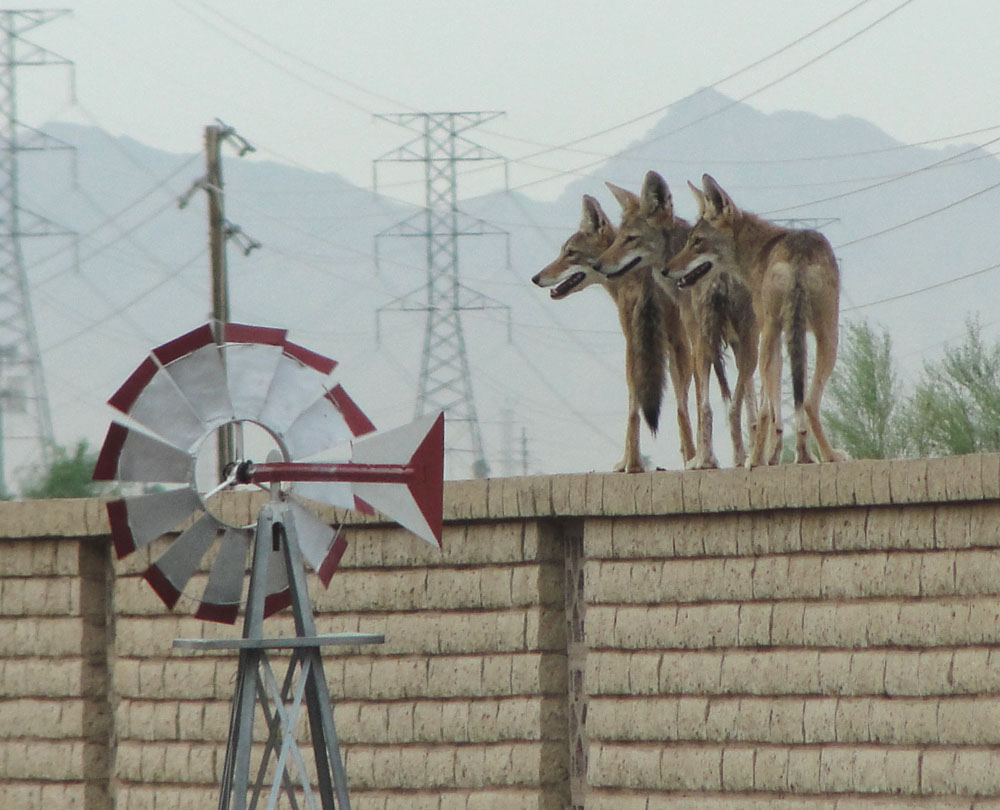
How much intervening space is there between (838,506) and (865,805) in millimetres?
1269

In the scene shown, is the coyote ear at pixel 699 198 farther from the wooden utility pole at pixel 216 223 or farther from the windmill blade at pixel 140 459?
the wooden utility pole at pixel 216 223

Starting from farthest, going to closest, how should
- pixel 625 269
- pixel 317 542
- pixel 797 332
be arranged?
pixel 625 269 → pixel 797 332 → pixel 317 542

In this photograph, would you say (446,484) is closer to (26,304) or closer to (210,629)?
(210,629)

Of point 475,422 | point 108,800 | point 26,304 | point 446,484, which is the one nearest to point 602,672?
point 446,484

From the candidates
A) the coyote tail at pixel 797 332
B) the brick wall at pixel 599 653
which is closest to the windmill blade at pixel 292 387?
the brick wall at pixel 599 653

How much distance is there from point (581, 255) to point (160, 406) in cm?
271

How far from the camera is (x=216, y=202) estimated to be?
64.6 feet

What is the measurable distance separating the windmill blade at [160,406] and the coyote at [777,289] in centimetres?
253

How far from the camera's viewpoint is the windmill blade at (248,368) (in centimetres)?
684

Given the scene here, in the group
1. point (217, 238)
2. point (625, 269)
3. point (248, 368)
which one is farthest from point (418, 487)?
point (217, 238)

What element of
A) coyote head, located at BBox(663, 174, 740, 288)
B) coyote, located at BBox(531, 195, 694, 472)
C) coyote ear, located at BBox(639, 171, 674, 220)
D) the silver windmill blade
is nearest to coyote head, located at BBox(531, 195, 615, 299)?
coyote, located at BBox(531, 195, 694, 472)

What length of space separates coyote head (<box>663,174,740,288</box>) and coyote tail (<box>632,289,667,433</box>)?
0.36 meters

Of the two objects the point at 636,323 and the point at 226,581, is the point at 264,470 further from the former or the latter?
the point at 636,323

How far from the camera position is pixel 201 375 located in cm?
683
